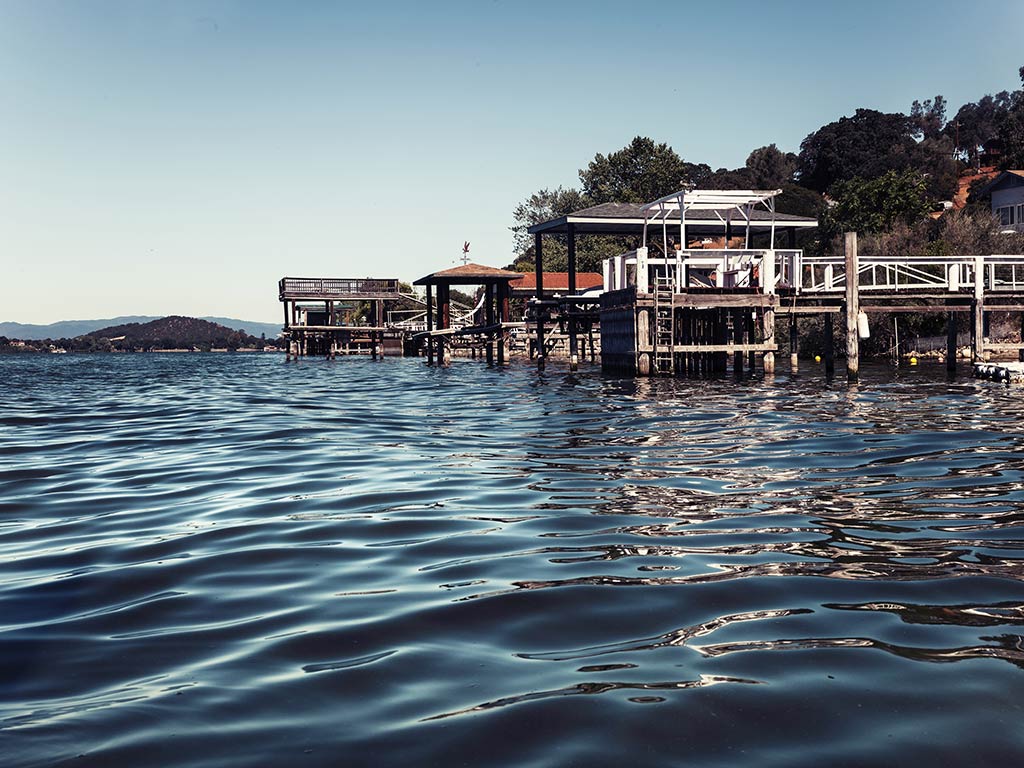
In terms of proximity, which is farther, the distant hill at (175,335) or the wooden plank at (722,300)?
the distant hill at (175,335)

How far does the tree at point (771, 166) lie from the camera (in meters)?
109

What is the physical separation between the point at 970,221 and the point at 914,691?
164ft

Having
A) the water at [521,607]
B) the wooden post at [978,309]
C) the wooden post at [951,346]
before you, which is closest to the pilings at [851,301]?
the wooden post at [951,346]

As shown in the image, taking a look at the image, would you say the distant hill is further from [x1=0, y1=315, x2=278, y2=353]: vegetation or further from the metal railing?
the metal railing

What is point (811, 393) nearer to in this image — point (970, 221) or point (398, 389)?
point (398, 389)

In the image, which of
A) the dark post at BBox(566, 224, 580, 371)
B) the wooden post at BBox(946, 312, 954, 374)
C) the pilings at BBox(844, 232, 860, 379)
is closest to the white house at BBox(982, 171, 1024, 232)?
the wooden post at BBox(946, 312, 954, 374)

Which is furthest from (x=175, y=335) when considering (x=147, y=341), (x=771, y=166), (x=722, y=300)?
(x=722, y=300)

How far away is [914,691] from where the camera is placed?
12.2 feet

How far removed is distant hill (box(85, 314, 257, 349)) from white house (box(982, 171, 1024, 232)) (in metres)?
102

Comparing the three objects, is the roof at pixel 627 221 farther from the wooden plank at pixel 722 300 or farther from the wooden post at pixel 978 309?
the wooden post at pixel 978 309

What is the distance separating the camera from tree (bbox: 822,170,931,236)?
61156 mm

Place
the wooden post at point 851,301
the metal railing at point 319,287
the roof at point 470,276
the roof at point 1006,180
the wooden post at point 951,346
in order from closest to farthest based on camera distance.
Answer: the wooden post at point 851,301 → the wooden post at point 951,346 → the roof at point 470,276 → the metal railing at point 319,287 → the roof at point 1006,180

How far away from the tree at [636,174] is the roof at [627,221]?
48631 mm

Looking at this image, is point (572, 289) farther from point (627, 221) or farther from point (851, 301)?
point (851, 301)
